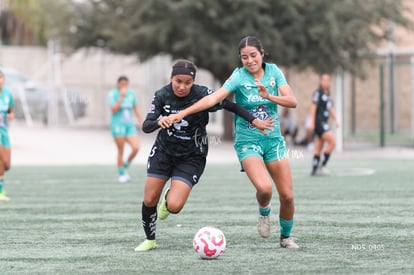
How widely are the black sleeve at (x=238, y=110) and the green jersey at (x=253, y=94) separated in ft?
0.52

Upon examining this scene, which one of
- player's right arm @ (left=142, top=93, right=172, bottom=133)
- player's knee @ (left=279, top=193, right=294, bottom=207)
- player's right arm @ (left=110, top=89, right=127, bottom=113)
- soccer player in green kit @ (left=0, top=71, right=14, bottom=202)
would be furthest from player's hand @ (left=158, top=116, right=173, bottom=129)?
player's right arm @ (left=110, top=89, right=127, bottom=113)

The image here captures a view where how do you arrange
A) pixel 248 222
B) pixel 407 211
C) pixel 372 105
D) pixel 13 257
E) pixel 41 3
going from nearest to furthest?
1. pixel 13 257
2. pixel 248 222
3. pixel 407 211
4. pixel 41 3
5. pixel 372 105

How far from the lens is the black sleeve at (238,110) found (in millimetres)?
Result: 9539

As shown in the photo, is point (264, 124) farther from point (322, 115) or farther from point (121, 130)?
point (322, 115)

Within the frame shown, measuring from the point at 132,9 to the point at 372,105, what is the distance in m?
11.6

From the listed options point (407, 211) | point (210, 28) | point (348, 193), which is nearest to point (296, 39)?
point (210, 28)

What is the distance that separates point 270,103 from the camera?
9.79m

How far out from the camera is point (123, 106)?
18.9 m

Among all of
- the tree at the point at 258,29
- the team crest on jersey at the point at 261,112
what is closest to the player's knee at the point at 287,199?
the team crest on jersey at the point at 261,112

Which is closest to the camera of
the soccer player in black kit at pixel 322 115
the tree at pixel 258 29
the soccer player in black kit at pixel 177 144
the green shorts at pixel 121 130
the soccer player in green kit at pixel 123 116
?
the soccer player in black kit at pixel 177 144

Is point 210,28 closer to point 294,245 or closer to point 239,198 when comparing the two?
point 239,198

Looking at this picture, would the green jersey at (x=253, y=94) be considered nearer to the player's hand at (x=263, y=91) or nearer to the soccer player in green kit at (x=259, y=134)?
the soccer player in green kit at (x=259, y=134)

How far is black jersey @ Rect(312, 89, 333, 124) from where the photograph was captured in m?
19.6

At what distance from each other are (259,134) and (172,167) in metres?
0.92
